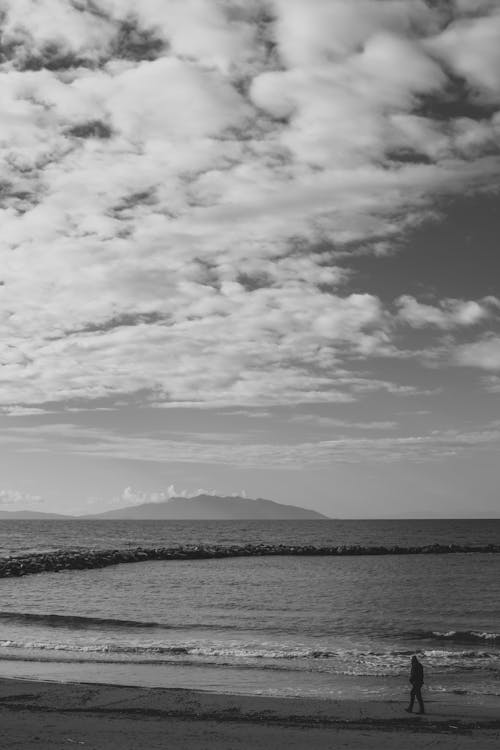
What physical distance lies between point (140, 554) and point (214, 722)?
62.0 metres

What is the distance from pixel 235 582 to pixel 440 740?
37.0 meters

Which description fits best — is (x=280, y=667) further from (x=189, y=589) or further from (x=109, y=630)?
(x=189, y=589)

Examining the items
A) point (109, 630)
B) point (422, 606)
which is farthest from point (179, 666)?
point (422, 606)

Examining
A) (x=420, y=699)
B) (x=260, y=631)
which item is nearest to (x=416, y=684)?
(x=420, y=699)

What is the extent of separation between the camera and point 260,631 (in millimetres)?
30047

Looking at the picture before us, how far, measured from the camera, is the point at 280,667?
2278 centimetres

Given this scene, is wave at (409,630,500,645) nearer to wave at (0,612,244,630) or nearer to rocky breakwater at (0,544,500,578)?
wave at (0,612,244,630)

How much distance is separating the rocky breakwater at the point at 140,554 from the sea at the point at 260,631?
5259mm

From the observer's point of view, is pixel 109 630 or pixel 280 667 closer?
pixel 280 667

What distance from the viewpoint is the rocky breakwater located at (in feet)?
195

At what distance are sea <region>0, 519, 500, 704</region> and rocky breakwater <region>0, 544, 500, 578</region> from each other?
207 inches

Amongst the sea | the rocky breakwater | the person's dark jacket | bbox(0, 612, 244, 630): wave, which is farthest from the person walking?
the rocky breakwater

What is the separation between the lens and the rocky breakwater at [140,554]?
5956 cm

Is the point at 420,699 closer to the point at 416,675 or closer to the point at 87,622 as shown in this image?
the point at 416,675
